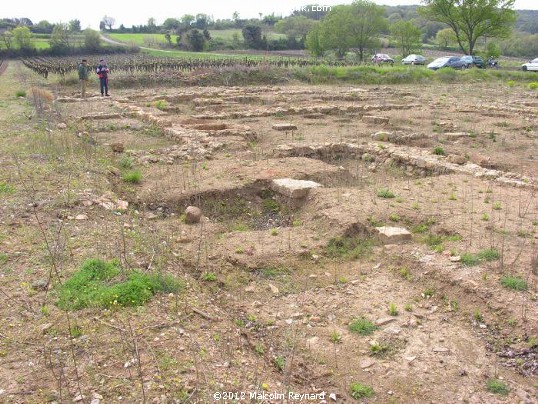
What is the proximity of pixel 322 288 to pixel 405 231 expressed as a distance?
1.66 meters

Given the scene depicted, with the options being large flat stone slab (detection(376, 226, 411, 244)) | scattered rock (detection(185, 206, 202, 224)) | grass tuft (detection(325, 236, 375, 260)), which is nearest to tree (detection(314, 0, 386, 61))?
scattered rock (detection(185, 206, 202, 224))

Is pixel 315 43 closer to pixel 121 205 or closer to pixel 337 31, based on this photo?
pixel 337 31

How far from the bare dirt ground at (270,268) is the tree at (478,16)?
38754mm

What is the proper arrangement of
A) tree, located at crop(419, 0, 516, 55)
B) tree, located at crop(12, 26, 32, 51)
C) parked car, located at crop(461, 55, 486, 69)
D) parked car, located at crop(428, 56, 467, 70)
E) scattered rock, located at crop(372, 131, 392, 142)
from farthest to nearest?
tree, located at crop(12, 26, 32, 51), tree, located at crop(419, 0, 516, 55), parked car, located at crop(461, 55, 486, 69), parked car, located at crop(428, 56, 467, 70), scattered rock, located at crop(372, 131, 392, 142)

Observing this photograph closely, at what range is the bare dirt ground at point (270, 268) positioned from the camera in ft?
12.2

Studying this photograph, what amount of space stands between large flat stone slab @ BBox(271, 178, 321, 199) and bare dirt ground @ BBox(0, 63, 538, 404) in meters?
0.13

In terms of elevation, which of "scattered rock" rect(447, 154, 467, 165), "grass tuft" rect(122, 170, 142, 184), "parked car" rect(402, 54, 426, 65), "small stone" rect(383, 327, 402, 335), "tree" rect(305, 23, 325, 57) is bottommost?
A: "small stone" rect(383, 327, 402, 335)

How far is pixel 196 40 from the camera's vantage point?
2406 inches

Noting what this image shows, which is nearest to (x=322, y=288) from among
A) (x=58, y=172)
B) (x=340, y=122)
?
(x=58, y=172)

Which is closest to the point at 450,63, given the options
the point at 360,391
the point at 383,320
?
the point at 383,320

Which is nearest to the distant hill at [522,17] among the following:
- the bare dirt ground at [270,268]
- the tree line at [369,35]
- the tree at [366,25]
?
the tree line at [369,35]

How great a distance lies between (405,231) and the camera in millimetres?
6375

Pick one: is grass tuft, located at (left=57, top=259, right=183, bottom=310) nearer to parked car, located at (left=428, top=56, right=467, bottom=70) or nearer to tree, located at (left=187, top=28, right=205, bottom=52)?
parked car, located at (left=428, top=56, right=467, bottom=70)

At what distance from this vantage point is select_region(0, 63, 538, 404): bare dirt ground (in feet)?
12.2
